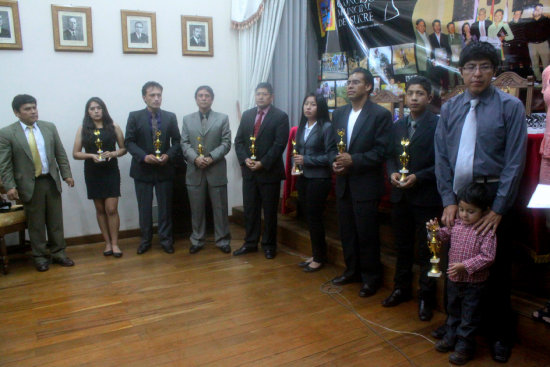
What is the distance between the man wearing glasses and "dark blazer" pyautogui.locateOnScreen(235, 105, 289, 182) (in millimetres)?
1733

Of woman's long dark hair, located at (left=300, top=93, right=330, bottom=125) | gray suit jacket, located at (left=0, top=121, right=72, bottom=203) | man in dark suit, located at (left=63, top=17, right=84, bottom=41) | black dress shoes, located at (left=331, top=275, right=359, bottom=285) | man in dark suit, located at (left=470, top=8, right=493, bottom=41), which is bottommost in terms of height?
black dress shoes, located at (left=331, top=275, right=359, bottom=285)

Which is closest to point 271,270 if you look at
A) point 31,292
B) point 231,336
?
point 231,336

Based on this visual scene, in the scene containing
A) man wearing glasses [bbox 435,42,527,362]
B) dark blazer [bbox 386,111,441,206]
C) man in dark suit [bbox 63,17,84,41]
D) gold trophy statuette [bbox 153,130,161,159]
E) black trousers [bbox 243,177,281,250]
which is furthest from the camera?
man in dark suit [bbox 63,17,84,41]

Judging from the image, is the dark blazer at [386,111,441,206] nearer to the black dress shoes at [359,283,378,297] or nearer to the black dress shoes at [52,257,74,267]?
the black dress shoes at [359,283,378,297]

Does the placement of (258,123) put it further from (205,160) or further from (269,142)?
(205,160)

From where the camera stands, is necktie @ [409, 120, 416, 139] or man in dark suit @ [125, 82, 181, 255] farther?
man in dark suit @ [125, 82, 181, 255]

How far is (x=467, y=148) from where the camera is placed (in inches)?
89.8

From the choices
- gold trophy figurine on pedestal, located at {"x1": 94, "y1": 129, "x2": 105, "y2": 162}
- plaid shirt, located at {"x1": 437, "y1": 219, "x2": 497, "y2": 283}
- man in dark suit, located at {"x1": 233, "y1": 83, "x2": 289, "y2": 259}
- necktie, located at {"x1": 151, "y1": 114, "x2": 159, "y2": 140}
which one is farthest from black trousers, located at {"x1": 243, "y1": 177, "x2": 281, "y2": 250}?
plaid shirt, located at {"x1": 437, "y1": 219, "x2": 497, "y2": 283}

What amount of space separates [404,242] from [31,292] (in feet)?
8.91

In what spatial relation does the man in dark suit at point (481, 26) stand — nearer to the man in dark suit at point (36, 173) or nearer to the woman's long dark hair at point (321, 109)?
the woman's long dark hair at point (321, 109)

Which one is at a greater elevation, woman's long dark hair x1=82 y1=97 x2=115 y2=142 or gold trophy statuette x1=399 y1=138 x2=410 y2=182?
woman's long dark hair x1=82 y1=97 x2=115 y2=142

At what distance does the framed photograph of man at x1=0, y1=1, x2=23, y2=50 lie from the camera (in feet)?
13.7

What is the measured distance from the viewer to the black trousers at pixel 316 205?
11.8ft

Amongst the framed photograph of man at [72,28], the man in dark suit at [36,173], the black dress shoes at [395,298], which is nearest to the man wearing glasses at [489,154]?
the black dress shoes at [395,298]
